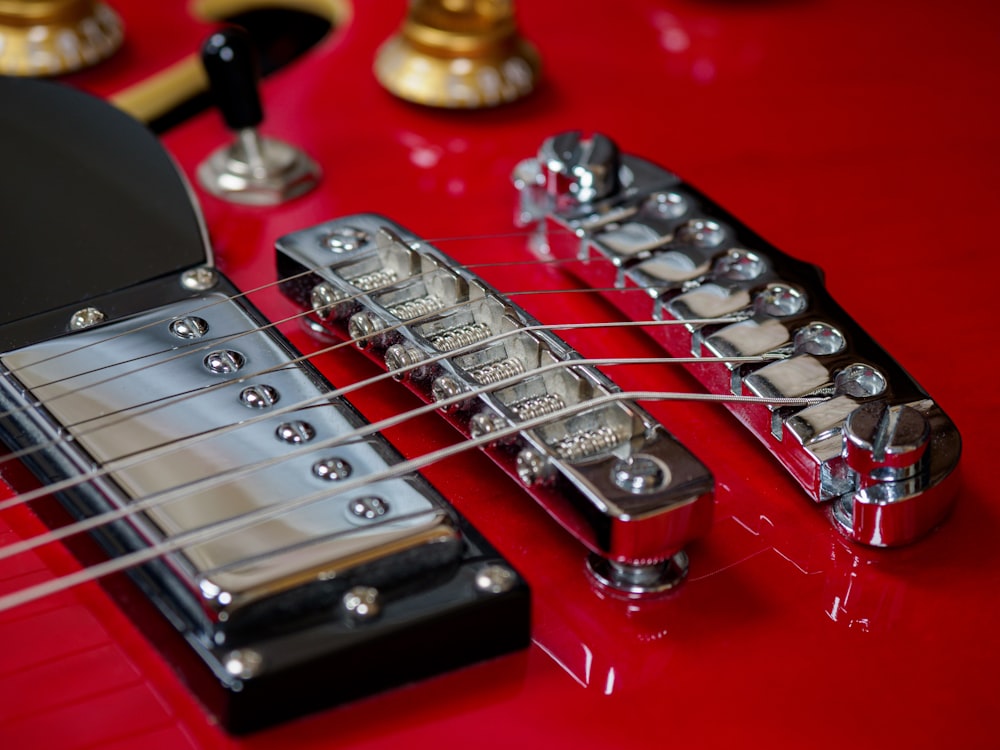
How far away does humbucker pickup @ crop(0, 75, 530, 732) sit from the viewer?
510 millimetres

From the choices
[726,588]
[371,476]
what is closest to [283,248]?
[371,476]

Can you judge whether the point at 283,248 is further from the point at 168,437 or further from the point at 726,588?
the point at 726,588

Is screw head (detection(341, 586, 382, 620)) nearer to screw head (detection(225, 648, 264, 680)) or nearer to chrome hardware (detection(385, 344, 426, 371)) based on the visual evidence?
screw head (detection(225, 648, 264, 680))

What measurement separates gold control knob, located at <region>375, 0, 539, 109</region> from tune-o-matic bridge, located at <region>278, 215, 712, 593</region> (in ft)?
0.75

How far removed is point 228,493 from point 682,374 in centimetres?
29

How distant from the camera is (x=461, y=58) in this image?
3.14 ft

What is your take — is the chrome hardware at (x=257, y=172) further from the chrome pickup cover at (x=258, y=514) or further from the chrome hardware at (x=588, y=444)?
the chrome hardware at (x=588, y=444)

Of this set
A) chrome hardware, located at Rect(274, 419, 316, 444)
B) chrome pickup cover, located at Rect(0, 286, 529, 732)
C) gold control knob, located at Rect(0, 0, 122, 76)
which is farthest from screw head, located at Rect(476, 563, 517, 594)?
gold control knob, located at Rect(0, 0, 122, 76)

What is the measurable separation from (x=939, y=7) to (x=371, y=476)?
800 mm

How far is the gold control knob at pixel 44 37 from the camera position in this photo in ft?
3.20

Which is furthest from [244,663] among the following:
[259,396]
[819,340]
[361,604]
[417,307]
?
[819,340]

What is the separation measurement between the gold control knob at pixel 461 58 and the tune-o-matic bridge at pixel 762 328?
0.44ft

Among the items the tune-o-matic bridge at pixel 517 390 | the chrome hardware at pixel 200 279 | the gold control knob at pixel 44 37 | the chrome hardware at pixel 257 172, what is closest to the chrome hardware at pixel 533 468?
the tune-o-matic bridge at pixel 517 390

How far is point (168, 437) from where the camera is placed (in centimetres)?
58
